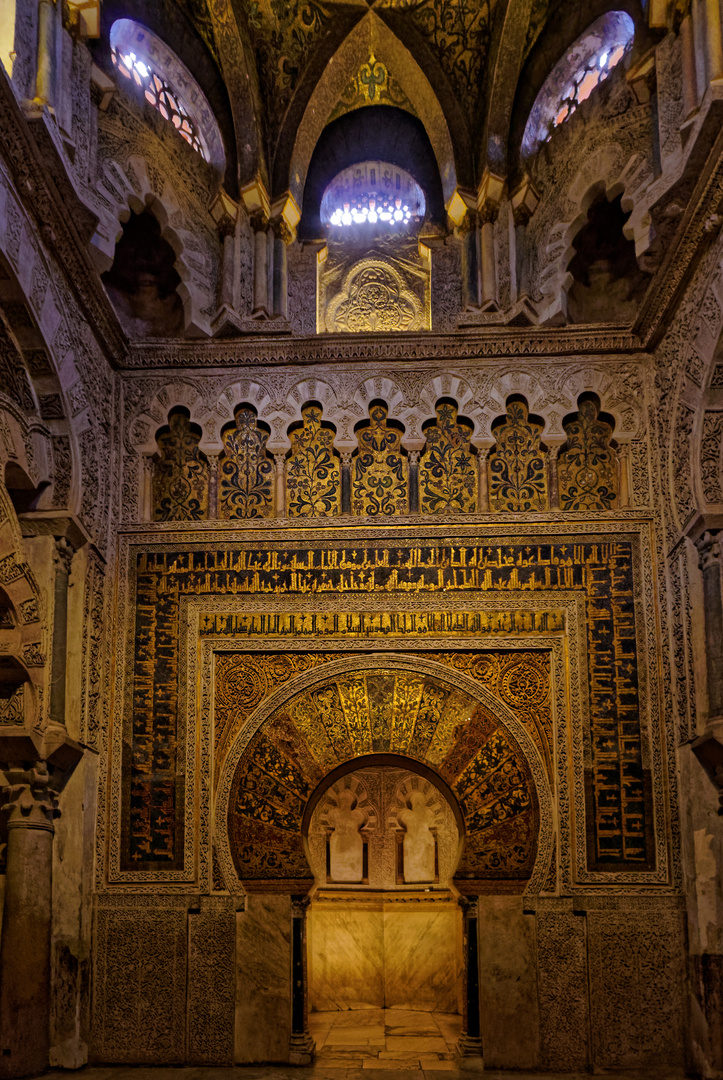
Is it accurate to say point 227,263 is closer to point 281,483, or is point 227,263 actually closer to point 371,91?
point 281,483

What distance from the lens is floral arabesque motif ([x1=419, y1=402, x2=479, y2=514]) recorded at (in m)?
8.89

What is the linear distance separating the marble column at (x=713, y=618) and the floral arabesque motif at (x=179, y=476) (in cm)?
383

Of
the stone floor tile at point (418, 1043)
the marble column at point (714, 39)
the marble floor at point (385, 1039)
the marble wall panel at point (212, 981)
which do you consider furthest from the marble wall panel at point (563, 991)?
the marble column at point (714, 39)

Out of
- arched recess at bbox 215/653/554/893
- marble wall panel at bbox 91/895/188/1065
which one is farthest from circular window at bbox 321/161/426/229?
marble wall panel at bbox 91/895/188/1065

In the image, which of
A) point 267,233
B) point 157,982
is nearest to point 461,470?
point 267,233

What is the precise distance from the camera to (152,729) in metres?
8.48

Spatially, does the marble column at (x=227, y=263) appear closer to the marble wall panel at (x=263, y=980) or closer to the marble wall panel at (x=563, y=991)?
the marble wall panel at (x=263, y=980)

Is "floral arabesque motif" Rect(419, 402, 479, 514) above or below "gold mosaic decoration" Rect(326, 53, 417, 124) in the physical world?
below

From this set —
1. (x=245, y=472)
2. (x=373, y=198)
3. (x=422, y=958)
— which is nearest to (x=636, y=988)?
(x=422, y=958)

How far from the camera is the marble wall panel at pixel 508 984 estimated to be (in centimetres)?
775

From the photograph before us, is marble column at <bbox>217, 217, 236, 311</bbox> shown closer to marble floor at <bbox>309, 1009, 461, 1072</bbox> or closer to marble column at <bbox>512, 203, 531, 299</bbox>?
marble column at <bbox>512, 203, 531, 299</bbox>

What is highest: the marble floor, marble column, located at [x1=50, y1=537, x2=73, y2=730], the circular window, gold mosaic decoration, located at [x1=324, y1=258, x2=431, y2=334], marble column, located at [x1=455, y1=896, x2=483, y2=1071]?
the circular window

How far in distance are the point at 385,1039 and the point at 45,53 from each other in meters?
7.68

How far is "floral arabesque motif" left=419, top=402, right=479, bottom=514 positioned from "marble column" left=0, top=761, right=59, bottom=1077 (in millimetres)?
3549
